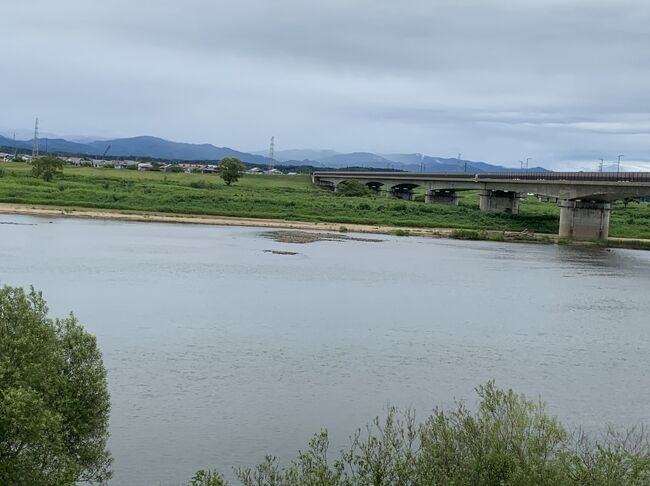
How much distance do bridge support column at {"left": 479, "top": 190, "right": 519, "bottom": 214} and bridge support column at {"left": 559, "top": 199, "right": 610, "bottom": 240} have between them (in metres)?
13.9

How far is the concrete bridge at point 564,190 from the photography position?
6750cm

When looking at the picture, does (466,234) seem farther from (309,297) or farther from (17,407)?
(17,407)

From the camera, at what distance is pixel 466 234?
7669 cm

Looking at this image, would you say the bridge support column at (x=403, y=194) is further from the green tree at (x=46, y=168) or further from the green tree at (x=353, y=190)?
the green tree at (x=46, y=168)

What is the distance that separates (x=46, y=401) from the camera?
12.7 m

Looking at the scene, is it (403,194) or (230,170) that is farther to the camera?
(403,194)

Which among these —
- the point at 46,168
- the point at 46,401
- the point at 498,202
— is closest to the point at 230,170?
the point at 46,168

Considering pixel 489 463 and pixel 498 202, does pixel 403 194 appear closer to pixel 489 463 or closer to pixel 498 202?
pixel 498 202

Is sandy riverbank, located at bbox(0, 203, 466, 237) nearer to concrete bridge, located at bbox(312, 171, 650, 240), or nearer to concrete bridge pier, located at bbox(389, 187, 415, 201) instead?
concrete bridge, located at bbox(312, 171, 650, 240)

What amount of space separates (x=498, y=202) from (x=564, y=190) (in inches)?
623

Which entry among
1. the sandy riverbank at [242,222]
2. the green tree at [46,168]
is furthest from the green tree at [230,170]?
the sandy riverbank at [242,222]

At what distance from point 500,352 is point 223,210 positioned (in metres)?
57.1

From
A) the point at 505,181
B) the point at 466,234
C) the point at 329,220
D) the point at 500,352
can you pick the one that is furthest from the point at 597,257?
the point at 500,352

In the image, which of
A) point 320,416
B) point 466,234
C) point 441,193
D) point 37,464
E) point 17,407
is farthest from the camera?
point 441,193
